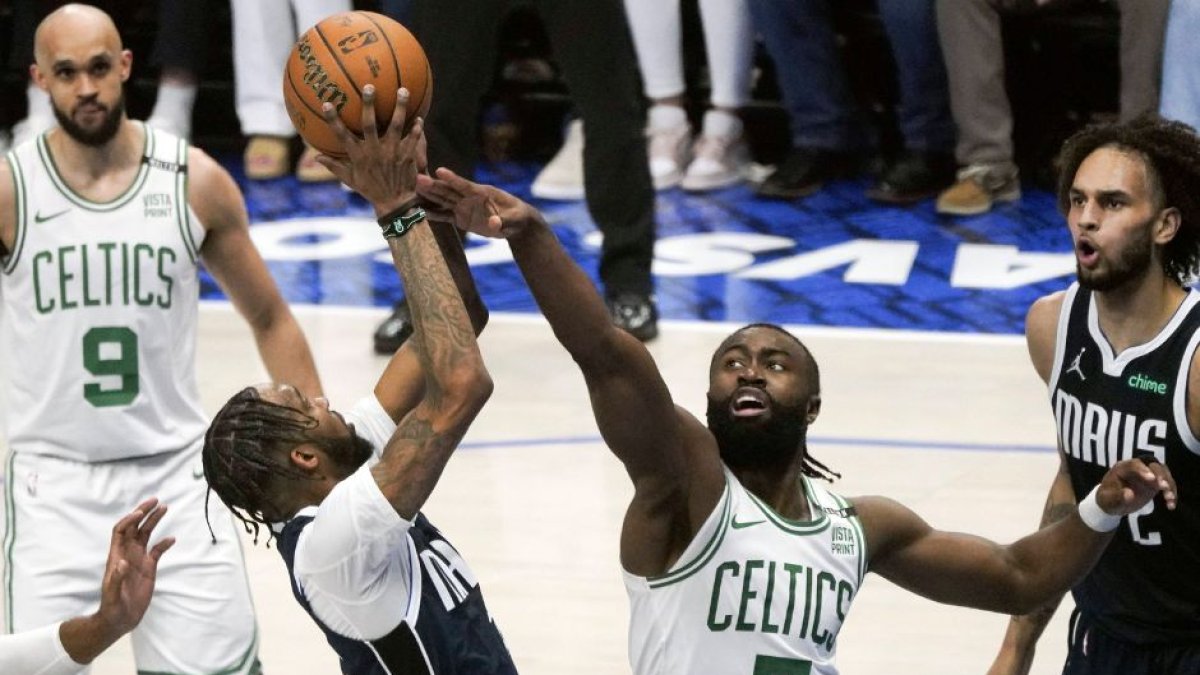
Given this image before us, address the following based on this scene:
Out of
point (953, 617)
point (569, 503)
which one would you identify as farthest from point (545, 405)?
point (953, 617)

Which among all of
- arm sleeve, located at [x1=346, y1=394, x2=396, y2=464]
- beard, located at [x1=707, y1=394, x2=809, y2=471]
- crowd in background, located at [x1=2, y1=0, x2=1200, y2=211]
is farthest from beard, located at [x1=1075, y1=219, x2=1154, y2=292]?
crowd in background, located at [x1=2, y1=0, x2=1200, y2=211]

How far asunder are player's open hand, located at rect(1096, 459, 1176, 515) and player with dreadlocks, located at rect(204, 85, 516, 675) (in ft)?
4.16

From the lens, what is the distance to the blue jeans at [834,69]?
37.4 feet

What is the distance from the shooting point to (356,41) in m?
4.46

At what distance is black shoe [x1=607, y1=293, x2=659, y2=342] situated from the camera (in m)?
9.62

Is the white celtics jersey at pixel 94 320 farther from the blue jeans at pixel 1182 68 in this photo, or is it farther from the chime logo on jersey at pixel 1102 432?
the blue jeans at pixel 1182 68

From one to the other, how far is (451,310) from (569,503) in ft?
12.8

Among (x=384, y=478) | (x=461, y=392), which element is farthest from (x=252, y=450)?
(x=461, y=392)

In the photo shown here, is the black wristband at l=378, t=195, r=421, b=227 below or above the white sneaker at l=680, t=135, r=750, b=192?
above

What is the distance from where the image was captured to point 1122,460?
4.62 metres

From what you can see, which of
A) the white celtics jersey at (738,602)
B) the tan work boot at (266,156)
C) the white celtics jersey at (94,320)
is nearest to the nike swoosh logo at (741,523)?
the white celtics jersey at (738,602)

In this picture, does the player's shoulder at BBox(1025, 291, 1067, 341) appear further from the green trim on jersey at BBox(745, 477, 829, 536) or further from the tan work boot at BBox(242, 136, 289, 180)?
the tan work boot at BBox(242, 136, 289, 180)

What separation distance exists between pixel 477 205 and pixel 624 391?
1.47ft

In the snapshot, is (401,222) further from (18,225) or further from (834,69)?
(834,69)
